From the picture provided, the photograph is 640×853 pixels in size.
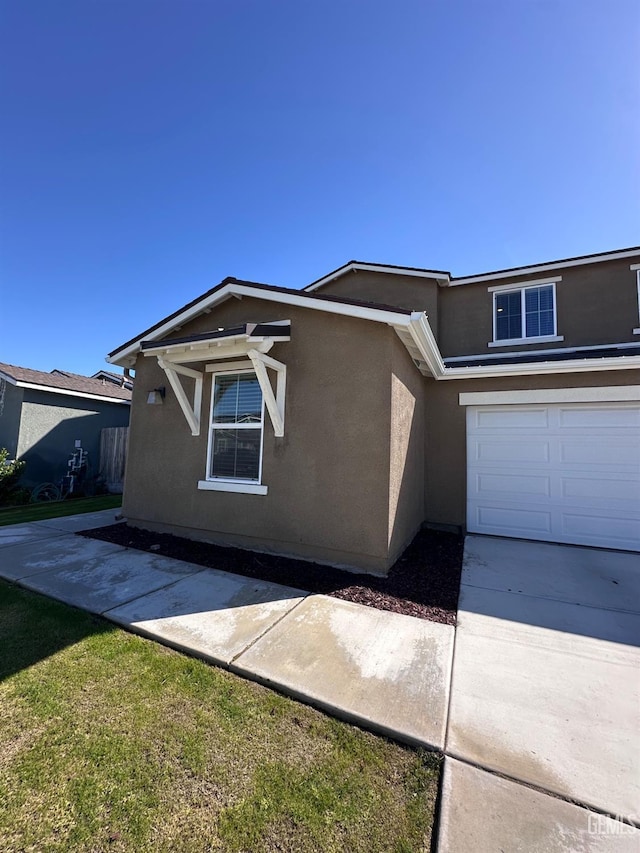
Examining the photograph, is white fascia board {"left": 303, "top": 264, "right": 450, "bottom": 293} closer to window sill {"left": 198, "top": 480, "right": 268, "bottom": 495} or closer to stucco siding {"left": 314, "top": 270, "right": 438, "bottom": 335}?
stucco siding {"left": 314, "top": 270, "right": 438, "bottom": 335}

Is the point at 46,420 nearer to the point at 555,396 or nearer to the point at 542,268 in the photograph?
the point at 555,396

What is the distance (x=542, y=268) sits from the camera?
9.38 metres

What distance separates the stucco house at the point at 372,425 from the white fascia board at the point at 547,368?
35 millimetres

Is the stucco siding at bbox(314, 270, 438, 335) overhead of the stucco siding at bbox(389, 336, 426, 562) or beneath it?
overhead

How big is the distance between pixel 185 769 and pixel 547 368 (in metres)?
7.88

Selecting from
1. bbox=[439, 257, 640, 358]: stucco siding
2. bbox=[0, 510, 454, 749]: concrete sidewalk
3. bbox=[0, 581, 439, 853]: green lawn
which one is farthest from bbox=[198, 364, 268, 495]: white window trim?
bbox=[439, 257, 640, 358]: stucco siding

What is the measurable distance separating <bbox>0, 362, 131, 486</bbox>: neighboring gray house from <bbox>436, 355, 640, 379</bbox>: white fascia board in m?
13.6

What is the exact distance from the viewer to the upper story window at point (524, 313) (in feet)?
30.9

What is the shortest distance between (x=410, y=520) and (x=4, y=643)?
5.61 m

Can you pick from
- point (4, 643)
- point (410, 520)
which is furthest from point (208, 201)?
point (4, 643)

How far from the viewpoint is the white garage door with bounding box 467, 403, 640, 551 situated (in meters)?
6.58

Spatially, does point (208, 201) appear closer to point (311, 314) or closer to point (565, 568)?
point (311, 314)

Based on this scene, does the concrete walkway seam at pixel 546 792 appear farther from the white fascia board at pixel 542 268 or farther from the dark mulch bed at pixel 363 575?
the white fascia board at pixel 542 268

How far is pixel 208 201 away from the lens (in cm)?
938
